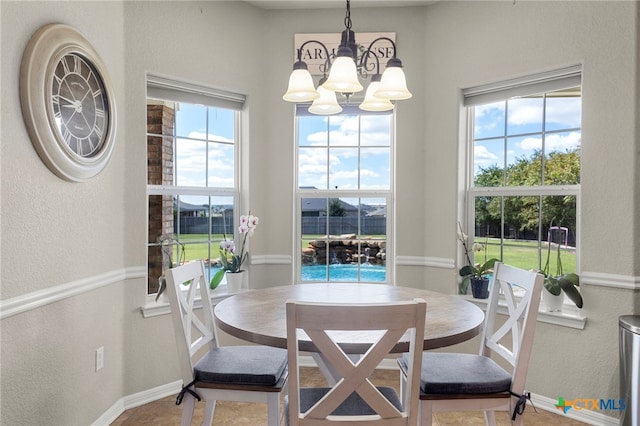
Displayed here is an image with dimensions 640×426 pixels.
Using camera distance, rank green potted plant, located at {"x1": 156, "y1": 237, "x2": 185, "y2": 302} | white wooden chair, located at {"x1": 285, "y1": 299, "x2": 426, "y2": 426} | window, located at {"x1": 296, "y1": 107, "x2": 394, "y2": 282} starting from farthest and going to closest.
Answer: window, located at {"x1": 296, "y1": 107, "x2": 394, "y2": 282}
green potted plant, located at {"x1": 156, "y1": 237, "x2": 185, "y2": 302}
white wooden chair, located at {"x1": 285, "y1": 299, "x2": 426, "y2": 426}

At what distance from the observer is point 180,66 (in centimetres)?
285

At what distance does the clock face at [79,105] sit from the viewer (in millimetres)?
1967

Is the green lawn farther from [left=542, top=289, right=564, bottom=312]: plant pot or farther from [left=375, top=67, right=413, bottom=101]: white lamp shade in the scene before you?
[left=542, top=289, right=564, bottom=312]: plant pot

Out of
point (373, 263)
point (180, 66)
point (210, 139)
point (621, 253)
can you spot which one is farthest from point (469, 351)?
point (180, 66)

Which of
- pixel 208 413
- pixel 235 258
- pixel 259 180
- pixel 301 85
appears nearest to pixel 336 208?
pixel 259 180

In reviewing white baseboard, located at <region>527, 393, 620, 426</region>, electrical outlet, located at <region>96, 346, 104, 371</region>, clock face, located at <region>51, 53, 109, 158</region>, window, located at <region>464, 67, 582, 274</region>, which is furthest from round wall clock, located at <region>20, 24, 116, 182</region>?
white baseboard, located at <region>527, 393, 620, 426</region>

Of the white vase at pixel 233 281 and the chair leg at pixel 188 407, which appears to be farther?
the white vase at pixel 233 281

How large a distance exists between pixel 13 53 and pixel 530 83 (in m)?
2.93

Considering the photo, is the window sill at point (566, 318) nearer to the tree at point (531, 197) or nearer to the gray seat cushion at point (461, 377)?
the tree at point (531, 197)

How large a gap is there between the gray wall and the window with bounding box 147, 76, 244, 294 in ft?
0.46

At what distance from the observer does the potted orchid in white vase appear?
Answer: 3049 mm

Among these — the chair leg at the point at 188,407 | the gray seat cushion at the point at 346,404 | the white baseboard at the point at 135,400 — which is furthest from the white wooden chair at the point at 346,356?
the white baseboard at the point at 135,400

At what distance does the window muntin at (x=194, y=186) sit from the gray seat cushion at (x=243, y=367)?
1273mm

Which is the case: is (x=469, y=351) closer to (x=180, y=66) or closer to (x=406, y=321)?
(x=406, y=321)
